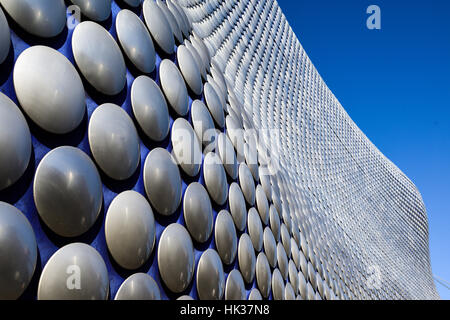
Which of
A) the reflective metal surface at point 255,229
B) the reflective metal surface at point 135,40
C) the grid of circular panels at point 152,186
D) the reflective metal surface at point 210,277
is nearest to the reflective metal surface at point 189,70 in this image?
the grid of circular panels at point 152,186

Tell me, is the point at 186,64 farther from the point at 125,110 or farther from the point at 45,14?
the point at 45,14

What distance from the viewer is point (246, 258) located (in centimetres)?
246

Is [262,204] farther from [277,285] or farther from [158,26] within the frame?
[158,26]

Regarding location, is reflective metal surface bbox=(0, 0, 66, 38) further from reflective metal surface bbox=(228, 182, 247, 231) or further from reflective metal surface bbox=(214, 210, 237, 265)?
reflective metal surface bbox=(228, 182, 247, 231)

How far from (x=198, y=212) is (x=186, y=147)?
36cm

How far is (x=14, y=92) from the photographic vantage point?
1244mm

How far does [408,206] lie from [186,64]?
2313cm

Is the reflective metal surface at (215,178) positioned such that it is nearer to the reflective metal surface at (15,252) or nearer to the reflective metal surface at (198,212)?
the reflective metal surface at (198,212)

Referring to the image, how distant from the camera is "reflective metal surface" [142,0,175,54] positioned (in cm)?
223

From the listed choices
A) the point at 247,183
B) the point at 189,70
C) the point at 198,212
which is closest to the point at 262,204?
the point at 247,183

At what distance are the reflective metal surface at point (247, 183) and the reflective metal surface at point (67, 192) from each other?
1456 millimetres

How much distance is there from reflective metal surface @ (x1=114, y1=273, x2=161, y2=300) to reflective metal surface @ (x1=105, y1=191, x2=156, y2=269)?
0.05 meters

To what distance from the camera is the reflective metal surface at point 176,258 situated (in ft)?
5.62

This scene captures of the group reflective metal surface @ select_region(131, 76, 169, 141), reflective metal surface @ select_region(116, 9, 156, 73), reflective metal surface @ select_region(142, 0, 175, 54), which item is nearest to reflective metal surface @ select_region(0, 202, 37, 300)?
reflective metal surface @ select_region(131, 76, 169, 141)
